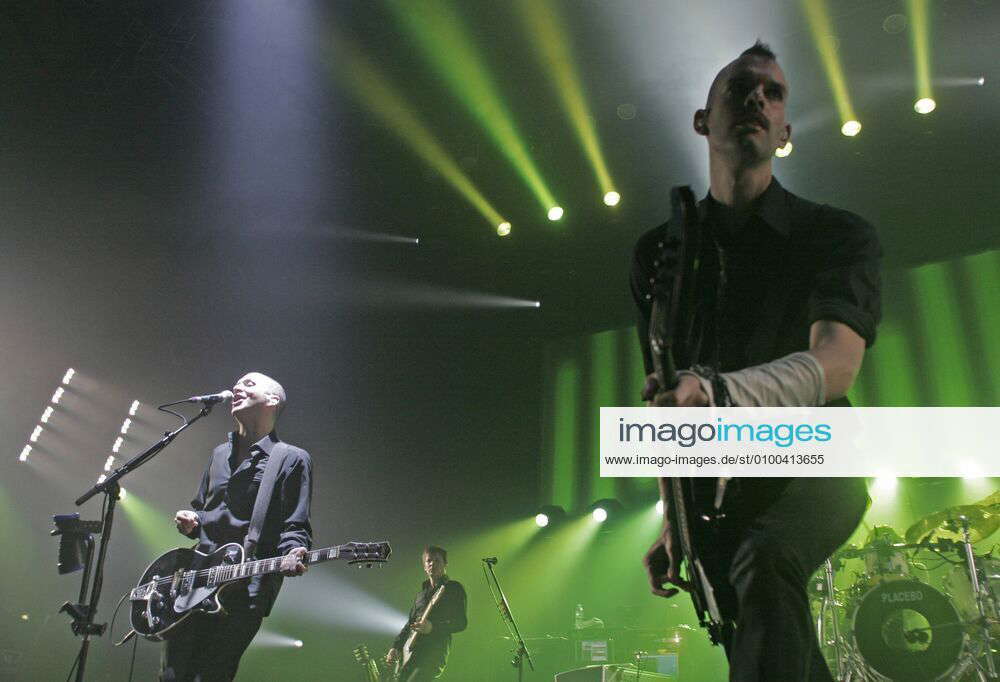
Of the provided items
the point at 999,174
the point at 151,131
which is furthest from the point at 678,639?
the point at 151,131

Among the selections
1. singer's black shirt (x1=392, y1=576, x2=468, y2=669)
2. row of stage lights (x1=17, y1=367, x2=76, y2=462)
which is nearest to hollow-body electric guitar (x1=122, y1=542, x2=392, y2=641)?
singer's black shirt (x1=392, y1=576, x2=468, y2=669)

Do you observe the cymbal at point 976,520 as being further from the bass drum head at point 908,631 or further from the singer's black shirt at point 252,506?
the singer's black shirt at point 252,506

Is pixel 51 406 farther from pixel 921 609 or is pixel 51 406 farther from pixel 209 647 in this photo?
pixel 921 609

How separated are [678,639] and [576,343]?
10.3 ft

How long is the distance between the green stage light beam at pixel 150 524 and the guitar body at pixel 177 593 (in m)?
3.31

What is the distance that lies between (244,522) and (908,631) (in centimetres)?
393

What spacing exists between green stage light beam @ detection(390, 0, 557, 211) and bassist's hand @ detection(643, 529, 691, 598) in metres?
4.79

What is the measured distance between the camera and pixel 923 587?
14.3 ft

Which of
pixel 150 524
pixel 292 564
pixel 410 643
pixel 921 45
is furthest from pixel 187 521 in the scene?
pixel 921 45

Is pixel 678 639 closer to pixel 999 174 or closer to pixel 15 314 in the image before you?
pixel 999 174

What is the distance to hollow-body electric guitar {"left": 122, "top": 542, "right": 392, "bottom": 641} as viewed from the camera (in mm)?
3668

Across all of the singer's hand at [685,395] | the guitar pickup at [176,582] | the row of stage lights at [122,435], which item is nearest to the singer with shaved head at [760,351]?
the singer's hand at [685,395]

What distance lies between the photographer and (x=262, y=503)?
387 centimetres

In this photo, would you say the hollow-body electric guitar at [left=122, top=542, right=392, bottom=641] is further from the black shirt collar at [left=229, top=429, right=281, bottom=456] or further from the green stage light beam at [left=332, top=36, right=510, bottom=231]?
the green stage light beam at [left=332, top=36, right=510, bottom=231]
